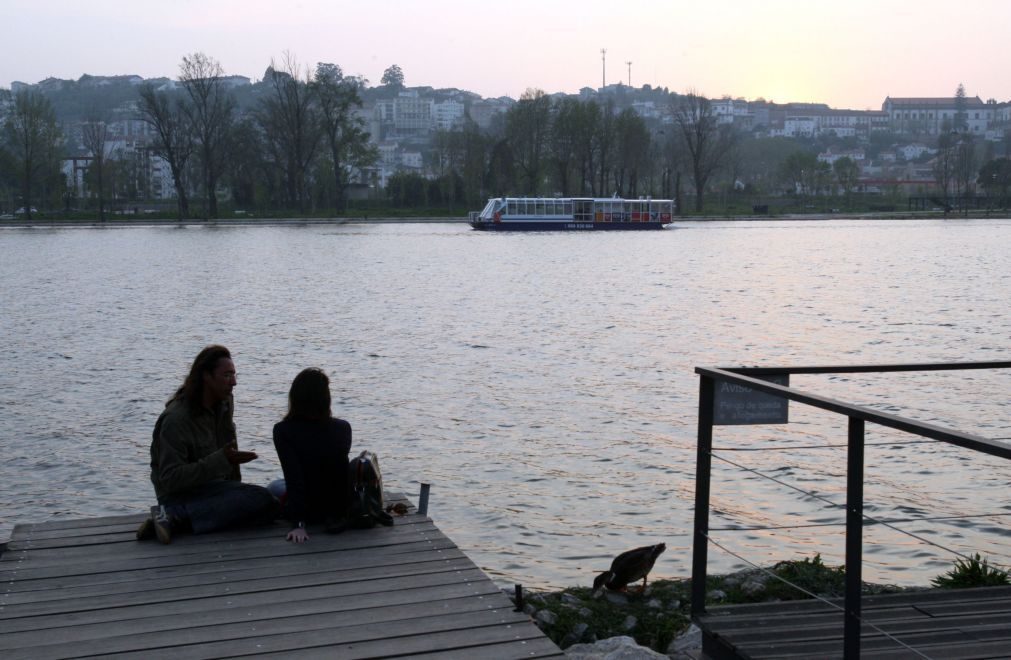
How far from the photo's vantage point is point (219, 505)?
744 cm

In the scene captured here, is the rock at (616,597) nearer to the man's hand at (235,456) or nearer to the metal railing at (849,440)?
the metal railing at (849,440)

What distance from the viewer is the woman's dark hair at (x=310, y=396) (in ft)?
23.9

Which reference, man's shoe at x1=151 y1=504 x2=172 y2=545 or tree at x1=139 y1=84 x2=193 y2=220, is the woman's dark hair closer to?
man's shoe at x1=151 y1=504 x2=172 y2=545

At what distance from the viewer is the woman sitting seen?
24.1 ft

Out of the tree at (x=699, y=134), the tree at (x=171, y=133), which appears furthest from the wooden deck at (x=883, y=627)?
the tree at (x=699, y=134)

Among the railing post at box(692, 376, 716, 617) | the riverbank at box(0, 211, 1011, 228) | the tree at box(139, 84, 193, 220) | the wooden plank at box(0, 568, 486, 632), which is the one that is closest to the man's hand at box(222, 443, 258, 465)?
the wooden plank at box(0, 568, 486, 632)

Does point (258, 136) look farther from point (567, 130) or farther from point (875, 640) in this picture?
point (875, 640)

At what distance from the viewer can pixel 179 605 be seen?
602 centimetres

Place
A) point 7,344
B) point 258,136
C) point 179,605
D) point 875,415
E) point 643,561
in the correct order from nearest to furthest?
point 875,415 → point 179,605 → point 643,561 → point 7,344 → point 258,136

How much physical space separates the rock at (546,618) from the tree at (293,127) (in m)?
112

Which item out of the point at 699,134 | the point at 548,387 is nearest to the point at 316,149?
the point at 699,134

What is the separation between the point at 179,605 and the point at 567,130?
123 meters

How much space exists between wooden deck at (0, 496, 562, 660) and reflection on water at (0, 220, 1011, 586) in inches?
88.0

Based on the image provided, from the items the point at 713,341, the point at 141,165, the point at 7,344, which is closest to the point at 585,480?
the point at 713,341
